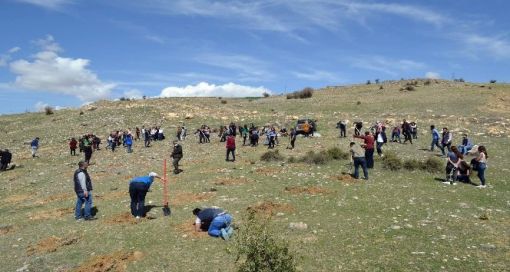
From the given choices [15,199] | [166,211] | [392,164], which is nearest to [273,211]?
[166,211]

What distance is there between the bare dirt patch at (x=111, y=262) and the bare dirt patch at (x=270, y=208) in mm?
4821

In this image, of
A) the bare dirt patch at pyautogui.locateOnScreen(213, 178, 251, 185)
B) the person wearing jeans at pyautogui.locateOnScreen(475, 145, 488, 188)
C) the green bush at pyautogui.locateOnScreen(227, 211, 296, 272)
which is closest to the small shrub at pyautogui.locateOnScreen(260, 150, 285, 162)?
the bare dirt patch at pyautogui.locateOnScreen(213, 178, 251, 185)

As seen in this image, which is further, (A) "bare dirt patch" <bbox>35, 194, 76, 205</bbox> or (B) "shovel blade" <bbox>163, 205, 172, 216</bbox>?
(A) "bare dirt patch" <bbox>35, 194, 76, 205</bbox>

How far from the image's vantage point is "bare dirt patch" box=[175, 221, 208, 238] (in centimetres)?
1463

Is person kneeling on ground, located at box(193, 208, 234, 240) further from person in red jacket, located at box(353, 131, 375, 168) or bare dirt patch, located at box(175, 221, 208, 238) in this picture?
person in red jacket, located at box(353, 131, 375, 168)

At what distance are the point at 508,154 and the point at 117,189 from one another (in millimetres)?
23571

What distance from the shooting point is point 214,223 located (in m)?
14.4

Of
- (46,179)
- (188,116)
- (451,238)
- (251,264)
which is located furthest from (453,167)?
(188,116)

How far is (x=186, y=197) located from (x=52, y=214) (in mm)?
5356

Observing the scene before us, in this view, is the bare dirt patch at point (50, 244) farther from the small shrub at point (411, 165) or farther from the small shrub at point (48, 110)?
the small shrub at point (48, 110)

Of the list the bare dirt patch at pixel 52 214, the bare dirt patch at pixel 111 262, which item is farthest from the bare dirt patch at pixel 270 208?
the bare dirt patch at pixel 52 214

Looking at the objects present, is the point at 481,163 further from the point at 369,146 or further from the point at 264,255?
the point at 264,255

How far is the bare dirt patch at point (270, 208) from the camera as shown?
1690cm

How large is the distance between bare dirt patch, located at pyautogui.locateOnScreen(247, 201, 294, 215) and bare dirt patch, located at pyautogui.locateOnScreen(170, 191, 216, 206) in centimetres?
313
